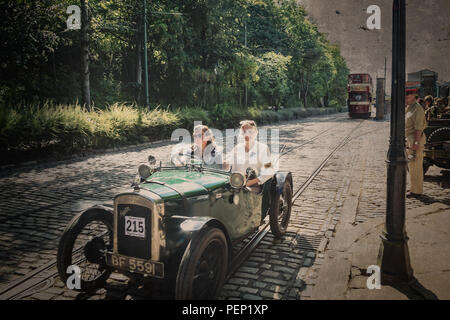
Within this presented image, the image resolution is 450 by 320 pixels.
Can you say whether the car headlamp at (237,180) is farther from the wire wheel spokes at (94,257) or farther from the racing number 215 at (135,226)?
the wire wheel spokes at (94,257)

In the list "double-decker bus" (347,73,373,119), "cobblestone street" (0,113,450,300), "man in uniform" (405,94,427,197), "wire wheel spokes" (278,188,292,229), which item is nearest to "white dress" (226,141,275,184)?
"wire wheel spokes" (278,188,292,229)

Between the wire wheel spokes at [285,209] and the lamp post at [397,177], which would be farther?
the wire wheel spokes at [285,209]

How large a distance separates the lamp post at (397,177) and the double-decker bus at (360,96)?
41.2 metres

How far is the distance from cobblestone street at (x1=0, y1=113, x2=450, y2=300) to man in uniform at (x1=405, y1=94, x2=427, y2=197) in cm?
37

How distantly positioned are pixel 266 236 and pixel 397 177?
7.33 ft

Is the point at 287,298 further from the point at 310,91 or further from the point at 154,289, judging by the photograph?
the point at 310,91

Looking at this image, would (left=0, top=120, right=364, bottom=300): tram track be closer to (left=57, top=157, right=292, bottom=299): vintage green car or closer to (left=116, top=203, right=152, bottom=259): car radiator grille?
(left=57, top=157, right=292, bottom=299): vintage green car

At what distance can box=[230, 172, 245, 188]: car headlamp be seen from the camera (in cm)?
391

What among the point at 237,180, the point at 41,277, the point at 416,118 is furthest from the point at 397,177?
the point at 416,118

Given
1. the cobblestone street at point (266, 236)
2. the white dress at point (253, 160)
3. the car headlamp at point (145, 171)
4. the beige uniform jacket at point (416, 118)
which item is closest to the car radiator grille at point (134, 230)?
the cobblestone street at point (266, 236)

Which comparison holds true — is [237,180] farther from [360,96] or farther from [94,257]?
[360,96]

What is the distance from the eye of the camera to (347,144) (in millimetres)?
17391

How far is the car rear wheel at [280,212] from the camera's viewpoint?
202 inches
